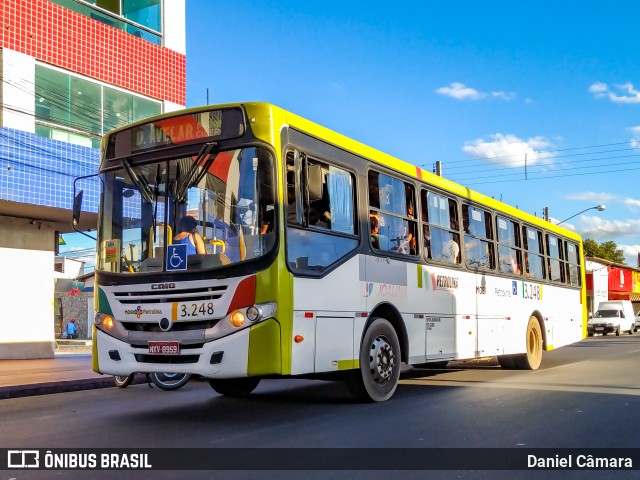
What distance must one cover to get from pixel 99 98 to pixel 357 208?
478 inches

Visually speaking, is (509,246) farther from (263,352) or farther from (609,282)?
(609,282)

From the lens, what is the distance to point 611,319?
42.5m

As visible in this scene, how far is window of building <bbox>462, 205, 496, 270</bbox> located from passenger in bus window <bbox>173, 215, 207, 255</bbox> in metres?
5.66

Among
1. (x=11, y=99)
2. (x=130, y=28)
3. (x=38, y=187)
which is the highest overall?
(x=130, y=28)

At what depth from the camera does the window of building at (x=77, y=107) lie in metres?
17.8

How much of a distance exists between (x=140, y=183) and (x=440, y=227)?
194 inches

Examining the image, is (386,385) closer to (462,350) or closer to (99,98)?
(462,350)

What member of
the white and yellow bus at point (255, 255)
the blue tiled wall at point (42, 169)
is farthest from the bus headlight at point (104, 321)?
the blue tiled wall at point (42, 169)

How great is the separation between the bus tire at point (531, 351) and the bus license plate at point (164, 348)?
29.4ft

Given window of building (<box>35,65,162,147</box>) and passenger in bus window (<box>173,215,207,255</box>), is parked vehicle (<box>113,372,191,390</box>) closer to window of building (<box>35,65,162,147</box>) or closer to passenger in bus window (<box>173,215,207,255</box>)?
passenger in bus window (<box>173,215,207,255</box>)

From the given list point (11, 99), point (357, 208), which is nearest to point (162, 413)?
point (357, 208)

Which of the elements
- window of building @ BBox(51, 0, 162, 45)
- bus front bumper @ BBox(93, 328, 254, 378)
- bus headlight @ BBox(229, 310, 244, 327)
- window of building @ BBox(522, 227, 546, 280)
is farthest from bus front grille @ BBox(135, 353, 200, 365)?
window of building @ BBox(51, 0, 162, 45)

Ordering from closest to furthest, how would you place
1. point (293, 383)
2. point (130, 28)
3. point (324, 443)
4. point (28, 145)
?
point (324, 443), point (293, 383), point (28, 145), point (130, 28)

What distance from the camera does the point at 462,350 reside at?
11625mm
